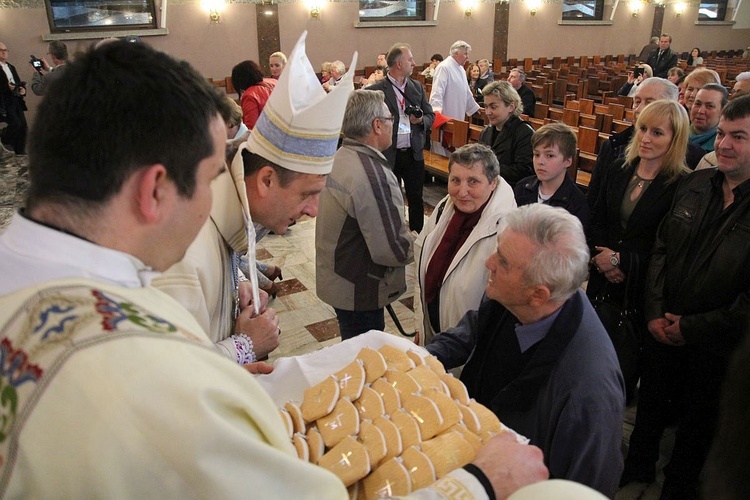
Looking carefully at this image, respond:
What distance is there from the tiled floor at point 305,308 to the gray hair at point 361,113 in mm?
1499

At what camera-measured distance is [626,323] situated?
2.58m

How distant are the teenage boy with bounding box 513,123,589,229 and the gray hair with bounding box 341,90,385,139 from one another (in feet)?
3.38

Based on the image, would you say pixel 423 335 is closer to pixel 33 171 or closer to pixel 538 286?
pixel 538 286

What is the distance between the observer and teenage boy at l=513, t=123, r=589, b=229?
3.02 metres

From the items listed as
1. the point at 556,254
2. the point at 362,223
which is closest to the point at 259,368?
the point at 556,254

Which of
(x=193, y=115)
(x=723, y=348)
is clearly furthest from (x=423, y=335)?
(x=193, y=115)

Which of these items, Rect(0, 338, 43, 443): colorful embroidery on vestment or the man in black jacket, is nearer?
Rect(0, 338, 43, 443): colorful embroidery on vestment

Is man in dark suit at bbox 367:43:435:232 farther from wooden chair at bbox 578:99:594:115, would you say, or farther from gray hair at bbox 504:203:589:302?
gray hair at bbox 504:203:589:302

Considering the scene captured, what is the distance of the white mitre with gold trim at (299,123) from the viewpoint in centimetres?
154

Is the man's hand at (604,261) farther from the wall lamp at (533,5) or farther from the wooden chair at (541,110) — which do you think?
the wall lamp at (533,5)

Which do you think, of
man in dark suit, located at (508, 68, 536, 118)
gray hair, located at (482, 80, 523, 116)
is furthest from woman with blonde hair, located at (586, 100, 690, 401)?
man in dark suit, located at (508, 68, 536, 118)

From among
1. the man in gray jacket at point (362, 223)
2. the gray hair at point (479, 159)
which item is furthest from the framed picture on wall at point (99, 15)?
the gray hair at point (479, 159)

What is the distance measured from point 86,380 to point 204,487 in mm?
192

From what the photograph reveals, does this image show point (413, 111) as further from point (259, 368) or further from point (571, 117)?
point (259, 368)
